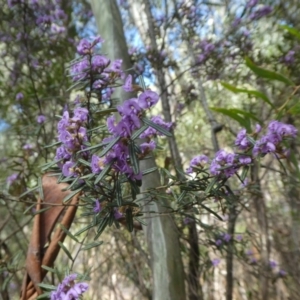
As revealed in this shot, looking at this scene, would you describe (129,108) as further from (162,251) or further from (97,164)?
(162,251)

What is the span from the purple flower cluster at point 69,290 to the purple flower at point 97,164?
0.60ft

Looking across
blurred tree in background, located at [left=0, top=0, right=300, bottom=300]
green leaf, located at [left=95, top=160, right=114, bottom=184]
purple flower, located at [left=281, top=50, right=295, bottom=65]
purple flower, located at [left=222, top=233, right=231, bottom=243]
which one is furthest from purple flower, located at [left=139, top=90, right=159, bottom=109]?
purple flower, located at [left=281, top=50, right=295, bottom=65]

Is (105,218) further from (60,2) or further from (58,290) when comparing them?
(60,2)

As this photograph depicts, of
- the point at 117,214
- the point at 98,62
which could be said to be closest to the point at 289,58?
the point at 98,62

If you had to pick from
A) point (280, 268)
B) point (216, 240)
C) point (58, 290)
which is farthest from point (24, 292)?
point (280, 268)

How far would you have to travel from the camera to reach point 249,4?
188 cm

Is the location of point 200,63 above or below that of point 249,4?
below

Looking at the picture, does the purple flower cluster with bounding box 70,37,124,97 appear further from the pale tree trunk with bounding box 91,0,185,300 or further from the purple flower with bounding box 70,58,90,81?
the pale tree trunk with bounding box 91,0,185,300

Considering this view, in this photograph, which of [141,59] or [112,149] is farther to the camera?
→ [141,59]

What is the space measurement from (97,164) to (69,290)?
0.21m

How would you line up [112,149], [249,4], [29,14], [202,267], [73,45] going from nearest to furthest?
1. [112,149]
2. [202,267]
3. [29,14]
4. [249,4]
5. [73,45]

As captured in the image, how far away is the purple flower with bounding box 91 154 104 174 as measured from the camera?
0.61m

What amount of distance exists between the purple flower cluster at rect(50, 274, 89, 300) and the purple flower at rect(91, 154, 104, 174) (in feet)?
0.60

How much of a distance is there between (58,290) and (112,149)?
0.26 metres
